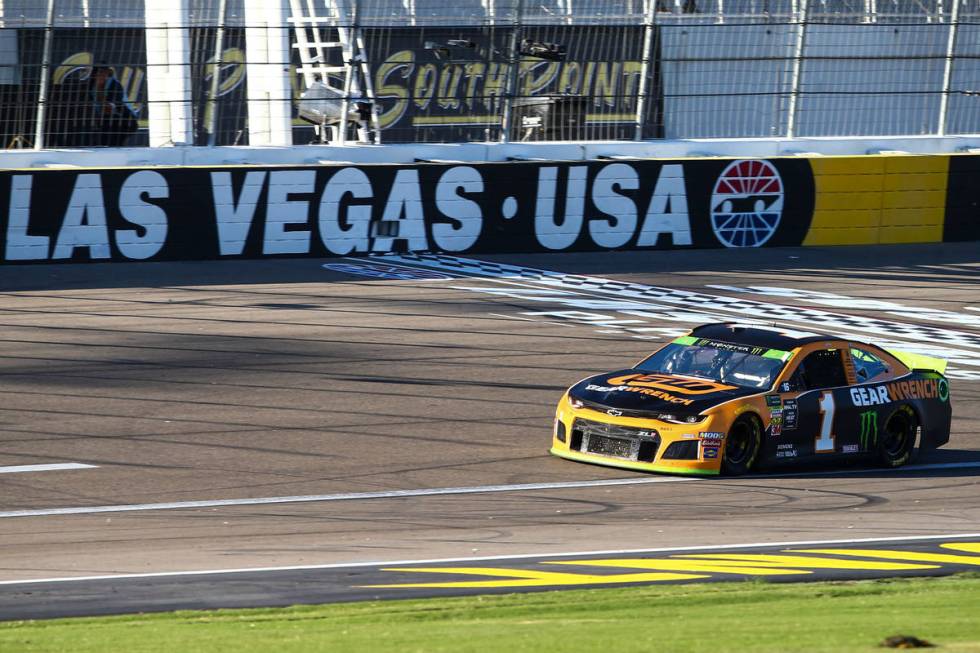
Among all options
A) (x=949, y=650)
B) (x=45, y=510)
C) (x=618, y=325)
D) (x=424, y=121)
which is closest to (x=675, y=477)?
(x=45, y=510)

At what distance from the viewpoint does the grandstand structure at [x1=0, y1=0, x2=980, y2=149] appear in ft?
71.9

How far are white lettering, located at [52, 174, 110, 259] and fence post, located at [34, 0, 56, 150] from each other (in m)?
1.23

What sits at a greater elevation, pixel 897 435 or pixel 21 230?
pixel 21 230

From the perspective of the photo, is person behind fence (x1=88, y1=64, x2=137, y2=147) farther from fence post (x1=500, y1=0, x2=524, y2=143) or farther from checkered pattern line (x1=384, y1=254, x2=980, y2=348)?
fence post (x1=500, y1=0, x2=524, y2=143)

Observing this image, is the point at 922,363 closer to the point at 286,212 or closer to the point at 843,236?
the point at 286,212

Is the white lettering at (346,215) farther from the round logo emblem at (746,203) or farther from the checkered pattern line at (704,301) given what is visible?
the round logo emblem at (746,203)

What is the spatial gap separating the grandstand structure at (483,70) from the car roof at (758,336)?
34.9 feet

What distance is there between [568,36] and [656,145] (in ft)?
7.71

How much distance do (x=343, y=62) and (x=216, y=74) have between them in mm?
2619

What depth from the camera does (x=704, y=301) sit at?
21.0 metres

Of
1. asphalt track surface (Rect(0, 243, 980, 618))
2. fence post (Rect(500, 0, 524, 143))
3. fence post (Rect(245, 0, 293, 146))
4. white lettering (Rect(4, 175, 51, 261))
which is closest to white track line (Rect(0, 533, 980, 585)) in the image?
asphalt track surface (Rect(0, 243, 980, 618))

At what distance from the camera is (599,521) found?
425 inches

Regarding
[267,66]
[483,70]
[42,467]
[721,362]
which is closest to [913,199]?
[483,70]

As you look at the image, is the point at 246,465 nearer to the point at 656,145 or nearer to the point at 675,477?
the point at 675,477
